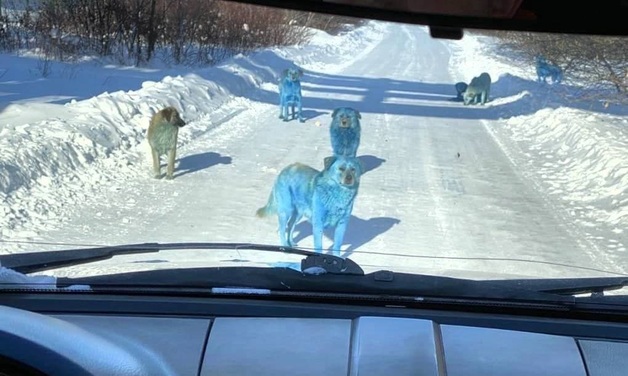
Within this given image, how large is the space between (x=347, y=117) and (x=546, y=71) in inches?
93.4

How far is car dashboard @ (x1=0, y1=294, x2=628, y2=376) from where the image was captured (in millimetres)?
2553

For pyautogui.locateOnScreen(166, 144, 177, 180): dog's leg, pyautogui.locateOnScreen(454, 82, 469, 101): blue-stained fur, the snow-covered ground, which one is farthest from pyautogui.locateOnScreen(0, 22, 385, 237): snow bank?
pyautogui.locateOnScreen(454, 82, 469, 101): blue-stained fur

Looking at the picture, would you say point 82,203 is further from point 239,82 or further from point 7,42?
point 239,82

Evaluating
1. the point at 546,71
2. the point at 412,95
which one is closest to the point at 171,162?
the point at 412,95

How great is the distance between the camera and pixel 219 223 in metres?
5.96

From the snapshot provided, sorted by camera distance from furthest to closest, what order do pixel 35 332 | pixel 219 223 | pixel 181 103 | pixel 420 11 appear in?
1. pixel 181 103
2. pixel 219 223
3. pixel 420 11
4. pixel 35 332

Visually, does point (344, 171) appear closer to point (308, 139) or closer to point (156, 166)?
point (308, 139)

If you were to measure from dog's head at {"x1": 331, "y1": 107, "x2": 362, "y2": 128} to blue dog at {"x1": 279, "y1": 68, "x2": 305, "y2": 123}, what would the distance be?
29cm

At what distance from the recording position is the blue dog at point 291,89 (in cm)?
660

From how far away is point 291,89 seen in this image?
6.56 m

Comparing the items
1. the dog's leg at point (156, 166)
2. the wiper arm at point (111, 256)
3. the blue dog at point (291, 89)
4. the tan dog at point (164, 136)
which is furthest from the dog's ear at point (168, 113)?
the wiper arm at point (111, 256)

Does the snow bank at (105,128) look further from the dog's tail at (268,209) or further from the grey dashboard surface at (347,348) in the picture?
the grey dashboard surface at (347,348)

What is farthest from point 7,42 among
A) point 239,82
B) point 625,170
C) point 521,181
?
point 625,170

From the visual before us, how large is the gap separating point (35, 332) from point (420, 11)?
5.02 ft
